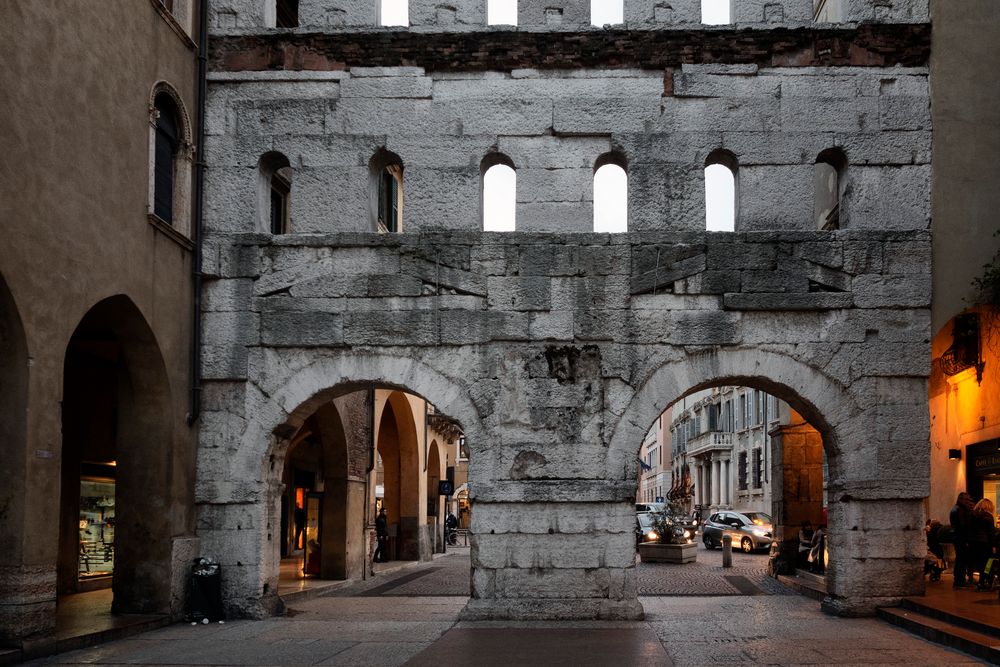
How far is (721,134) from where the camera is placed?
12961 mm

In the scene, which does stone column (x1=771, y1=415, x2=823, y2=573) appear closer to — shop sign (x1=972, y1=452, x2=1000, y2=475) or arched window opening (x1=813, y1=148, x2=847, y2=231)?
shop sign (x1=972, y1=452, x2=1000, y2=475)

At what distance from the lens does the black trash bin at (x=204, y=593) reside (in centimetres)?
1224

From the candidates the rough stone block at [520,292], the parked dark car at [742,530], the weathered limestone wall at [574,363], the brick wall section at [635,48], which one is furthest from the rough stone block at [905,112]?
the parked dark car at [742,530]

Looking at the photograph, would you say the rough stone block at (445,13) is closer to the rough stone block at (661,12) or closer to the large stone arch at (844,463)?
the rough stone block at (661,12)

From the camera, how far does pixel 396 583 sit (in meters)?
18.1

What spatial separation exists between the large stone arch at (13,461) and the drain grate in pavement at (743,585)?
1017 centimetres

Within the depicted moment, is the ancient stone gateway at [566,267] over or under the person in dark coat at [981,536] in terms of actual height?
over

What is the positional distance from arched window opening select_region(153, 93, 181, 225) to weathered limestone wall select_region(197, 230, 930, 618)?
1380mm

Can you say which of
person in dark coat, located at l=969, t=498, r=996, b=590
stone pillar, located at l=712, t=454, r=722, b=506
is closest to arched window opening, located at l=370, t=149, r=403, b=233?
person in dark coat, located at l=969, t=498, r=996, b=590

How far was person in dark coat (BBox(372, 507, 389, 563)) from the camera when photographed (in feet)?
75.9

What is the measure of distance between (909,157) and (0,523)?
11.0m

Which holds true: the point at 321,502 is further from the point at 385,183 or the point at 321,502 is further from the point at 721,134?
the point at 721,134

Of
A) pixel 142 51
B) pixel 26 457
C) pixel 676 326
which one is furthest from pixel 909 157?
pixel 26 457

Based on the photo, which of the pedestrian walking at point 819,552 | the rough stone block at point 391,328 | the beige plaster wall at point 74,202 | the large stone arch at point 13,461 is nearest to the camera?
the large stone arch at point 13,461
